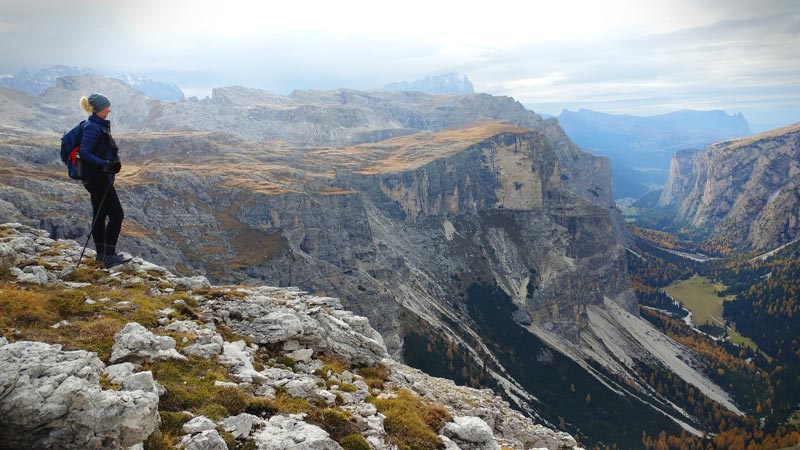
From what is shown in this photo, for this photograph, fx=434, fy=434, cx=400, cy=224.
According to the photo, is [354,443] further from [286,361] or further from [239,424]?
[286,361]

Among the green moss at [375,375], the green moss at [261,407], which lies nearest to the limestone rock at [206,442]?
the green moss at [261,407]

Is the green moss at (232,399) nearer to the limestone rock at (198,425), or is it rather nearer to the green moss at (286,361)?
the limestone rock at (198,425)

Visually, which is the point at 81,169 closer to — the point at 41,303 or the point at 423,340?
the point at 41,303

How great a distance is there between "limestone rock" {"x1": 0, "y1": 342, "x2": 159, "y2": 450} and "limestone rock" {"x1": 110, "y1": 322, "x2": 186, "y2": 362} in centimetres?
270

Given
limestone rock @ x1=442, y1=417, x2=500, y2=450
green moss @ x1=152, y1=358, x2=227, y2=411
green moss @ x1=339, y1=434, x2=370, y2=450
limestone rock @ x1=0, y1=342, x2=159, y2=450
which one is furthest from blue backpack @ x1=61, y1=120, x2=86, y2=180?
limestone rock @ x1=442, y1=417, x2=500, y2=450

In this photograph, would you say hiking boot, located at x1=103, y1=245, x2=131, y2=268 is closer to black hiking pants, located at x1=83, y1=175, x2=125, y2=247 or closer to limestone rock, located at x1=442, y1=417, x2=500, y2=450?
black hiking pants, located at x1=83, y1=175, x2=125, y2=247

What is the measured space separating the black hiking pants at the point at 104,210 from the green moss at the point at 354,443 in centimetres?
1364

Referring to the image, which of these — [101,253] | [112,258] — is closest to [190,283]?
[112,258]

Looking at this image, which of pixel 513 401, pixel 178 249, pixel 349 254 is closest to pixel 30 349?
pixel 178 249

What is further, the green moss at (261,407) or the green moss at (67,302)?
the green moss at (67,302)

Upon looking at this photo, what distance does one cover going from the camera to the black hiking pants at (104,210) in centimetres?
1861

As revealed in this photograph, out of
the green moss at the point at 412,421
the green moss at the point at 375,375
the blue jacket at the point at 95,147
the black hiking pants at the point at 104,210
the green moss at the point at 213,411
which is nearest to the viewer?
the green moss at the point at 213,411

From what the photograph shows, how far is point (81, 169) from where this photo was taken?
59.0 feet

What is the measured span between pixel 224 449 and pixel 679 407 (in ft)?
780
